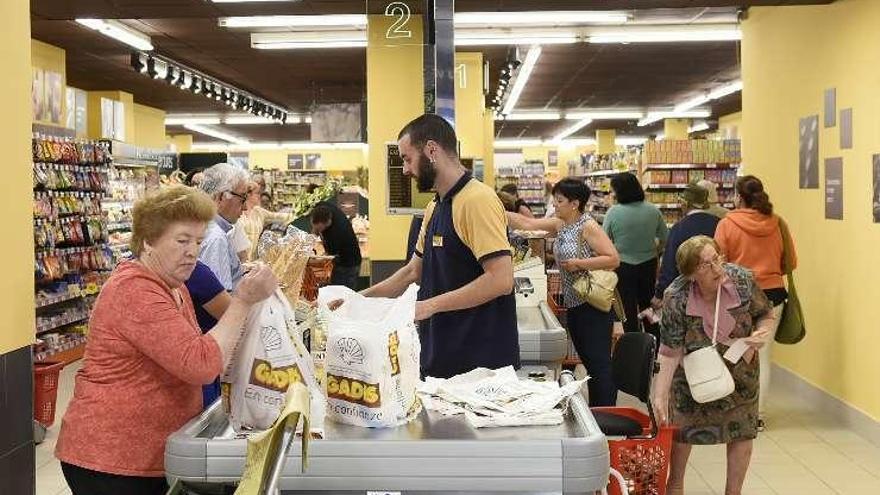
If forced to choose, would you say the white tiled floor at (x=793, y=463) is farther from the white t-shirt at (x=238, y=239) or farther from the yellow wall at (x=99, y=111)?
the yellow wall at (x=99, y=111)

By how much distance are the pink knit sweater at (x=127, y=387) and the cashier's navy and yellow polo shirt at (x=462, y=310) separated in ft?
4.04

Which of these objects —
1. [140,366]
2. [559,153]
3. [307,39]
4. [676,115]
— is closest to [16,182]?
[140,366]

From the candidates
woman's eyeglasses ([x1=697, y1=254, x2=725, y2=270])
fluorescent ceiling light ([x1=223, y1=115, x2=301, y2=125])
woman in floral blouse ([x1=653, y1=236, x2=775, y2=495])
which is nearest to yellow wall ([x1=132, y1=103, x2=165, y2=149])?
fluorescent ceiling light ([x1=223, y1=115, x2=301, y2=125])

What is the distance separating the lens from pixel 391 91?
10031 millimetres

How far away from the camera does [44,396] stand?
22.3 feet

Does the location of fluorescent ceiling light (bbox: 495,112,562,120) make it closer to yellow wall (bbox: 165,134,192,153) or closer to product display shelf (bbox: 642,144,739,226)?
yellow wall (bbox: 165,134,192,153)

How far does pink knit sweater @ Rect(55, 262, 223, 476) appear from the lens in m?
2.36

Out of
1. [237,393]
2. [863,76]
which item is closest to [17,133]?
[237,393]

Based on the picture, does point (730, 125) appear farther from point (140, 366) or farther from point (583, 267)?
point (140, 366)

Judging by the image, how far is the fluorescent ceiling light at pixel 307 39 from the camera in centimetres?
1028

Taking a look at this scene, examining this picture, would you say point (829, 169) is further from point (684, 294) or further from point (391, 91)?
point (391, 91)

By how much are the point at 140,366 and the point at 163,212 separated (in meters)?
0.38

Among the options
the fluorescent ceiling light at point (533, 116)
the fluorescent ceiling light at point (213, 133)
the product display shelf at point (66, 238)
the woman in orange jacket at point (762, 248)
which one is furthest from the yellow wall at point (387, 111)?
the fluorescent ceiling light at point (213, 133)

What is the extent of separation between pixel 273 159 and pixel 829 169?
27531 mm
